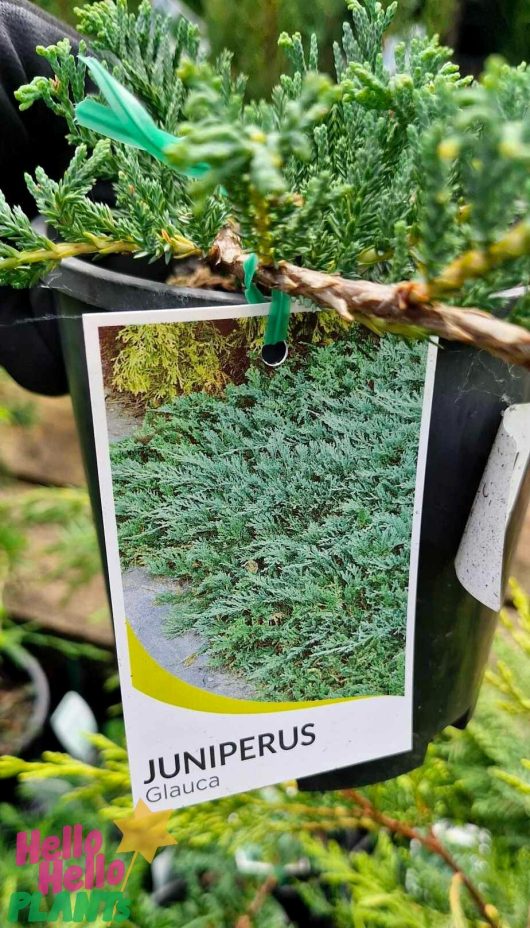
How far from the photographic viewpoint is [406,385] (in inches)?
17.3

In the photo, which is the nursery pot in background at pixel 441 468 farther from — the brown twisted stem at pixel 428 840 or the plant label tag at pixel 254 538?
the brown twisted stem at pixel 428 840

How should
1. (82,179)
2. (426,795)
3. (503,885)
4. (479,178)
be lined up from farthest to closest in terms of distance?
1. (426,795)
2. (503,885)
3. (82,179)
4. (479,178)

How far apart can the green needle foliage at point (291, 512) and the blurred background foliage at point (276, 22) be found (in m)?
0.72

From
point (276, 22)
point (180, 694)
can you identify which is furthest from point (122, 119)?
point (276, 22)

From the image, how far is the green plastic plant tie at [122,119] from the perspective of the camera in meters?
0.34

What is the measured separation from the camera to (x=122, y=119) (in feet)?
1.19

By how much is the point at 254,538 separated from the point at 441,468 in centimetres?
13

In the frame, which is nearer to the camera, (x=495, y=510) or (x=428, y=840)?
(x=495, y=510)

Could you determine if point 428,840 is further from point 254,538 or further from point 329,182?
point 329,182

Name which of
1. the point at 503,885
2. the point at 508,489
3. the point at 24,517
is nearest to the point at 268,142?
the point at 508,489

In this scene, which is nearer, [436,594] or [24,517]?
[436,594]

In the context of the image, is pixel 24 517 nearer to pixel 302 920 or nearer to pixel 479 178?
pixel 302 920

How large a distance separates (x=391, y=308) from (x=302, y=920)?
→ 95cm

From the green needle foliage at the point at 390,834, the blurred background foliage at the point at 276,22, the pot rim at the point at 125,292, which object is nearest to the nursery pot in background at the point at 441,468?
the pot rim at the point at 125,292
